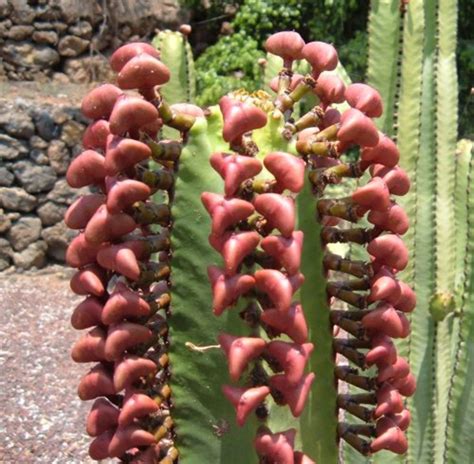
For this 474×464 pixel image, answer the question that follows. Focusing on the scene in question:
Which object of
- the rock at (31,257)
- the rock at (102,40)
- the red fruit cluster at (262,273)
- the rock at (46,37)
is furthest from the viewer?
the rock at (102,40)

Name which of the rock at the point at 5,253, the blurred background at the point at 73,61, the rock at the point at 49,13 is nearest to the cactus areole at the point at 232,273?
the blurred background at the point at 73,61

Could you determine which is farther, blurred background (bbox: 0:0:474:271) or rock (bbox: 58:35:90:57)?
rock (bbox: 58:35:90:57)

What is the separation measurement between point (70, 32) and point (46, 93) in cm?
84

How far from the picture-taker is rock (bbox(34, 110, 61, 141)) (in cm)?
874

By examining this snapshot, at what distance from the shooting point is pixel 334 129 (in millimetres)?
1290

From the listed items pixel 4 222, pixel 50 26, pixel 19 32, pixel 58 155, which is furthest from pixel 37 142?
pixel 50 26

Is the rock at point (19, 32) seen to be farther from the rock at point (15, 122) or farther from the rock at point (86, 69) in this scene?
the rock at point (15, 122)

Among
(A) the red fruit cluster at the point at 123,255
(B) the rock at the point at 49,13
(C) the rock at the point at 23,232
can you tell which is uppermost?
(A) the red fruit cluster at the point at 123,255

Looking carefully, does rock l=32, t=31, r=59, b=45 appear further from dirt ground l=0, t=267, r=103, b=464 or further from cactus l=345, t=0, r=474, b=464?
cactus l=345, t=0, r=474, b=464

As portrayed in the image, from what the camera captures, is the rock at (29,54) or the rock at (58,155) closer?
the rock at (58,155)

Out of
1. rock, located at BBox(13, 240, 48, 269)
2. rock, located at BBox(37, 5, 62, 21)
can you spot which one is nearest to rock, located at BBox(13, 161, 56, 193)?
rock, located at BBox(13, 240, 48, 269)

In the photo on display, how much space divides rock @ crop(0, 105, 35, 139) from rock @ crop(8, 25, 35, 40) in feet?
3.75

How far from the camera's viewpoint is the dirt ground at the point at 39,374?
5.45 meters

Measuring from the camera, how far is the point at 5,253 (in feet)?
28.3
